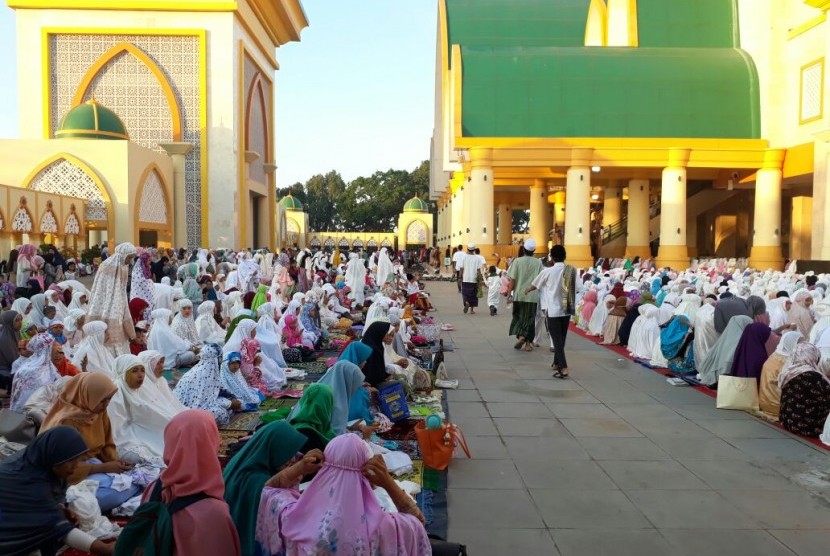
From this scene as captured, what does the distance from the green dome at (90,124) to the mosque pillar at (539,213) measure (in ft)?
45.6

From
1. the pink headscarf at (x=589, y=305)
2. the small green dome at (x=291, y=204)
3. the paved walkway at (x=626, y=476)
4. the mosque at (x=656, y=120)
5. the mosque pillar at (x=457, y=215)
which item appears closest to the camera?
the paved walkway at (x=626, y=476)

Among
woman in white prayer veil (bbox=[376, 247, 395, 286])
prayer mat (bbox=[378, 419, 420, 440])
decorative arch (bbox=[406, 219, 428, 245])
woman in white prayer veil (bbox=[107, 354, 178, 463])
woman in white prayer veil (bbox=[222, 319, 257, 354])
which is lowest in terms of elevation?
prayer mat (bbox=[378, 419, 420, 440])

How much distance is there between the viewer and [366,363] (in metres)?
5.41

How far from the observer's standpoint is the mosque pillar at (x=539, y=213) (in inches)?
995

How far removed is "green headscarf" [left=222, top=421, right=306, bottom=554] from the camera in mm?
2787

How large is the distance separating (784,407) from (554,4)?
82.1ft

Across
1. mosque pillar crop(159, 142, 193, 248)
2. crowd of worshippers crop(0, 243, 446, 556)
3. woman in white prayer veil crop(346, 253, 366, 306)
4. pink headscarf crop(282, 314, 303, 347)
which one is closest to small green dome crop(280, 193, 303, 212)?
mosque pillar crop(159, 142, 193, 248)

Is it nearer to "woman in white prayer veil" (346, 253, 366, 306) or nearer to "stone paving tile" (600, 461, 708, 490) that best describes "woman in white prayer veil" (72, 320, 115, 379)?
"stone paving tile" (600, 461, 708, 490)

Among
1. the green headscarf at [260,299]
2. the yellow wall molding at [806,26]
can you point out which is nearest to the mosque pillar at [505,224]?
the yellow wall molding at [806,26]

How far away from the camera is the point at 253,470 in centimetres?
285

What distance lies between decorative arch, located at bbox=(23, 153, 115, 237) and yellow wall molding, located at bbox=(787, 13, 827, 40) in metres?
19.1

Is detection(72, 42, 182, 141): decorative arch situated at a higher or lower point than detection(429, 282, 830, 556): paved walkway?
higher

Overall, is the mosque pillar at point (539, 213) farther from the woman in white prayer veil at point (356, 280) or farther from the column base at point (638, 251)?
the woman in white prayer veil at point (356, 280)

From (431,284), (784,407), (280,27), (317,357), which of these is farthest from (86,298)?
(280,27)
